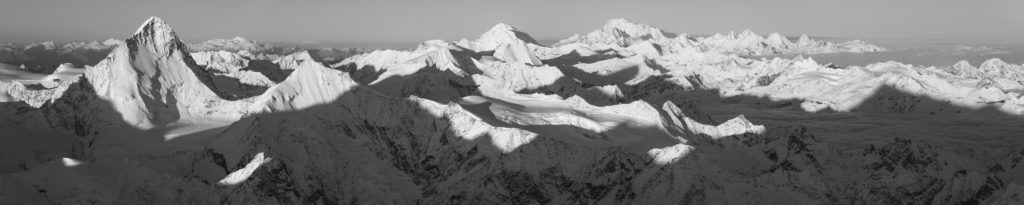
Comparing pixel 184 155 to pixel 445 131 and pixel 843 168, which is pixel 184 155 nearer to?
pixel 445 131

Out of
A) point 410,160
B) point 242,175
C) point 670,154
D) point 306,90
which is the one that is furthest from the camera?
point 306,90

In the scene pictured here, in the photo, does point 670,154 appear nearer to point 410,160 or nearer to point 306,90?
point 410,160

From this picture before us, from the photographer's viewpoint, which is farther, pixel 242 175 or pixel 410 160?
pixel 410 160

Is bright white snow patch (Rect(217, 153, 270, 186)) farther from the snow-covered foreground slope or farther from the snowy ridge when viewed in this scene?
the snowy ridge

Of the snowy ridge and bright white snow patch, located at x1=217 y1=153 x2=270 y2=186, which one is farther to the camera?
the snowy ridge

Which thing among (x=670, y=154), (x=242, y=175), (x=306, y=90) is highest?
(x=670, y=154)

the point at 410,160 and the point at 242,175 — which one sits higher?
the point at 242,175

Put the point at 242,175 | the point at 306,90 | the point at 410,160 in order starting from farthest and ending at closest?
the point at 306,90 < the point at 410,160 < the point at 242,175

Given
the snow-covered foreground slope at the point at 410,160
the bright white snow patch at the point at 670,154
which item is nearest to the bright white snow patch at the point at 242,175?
the snow-covered foreground slope at the point at 410,160

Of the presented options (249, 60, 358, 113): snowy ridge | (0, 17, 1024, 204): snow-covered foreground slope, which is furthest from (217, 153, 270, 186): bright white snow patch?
(249, 60, 358, 113): snowy ridge

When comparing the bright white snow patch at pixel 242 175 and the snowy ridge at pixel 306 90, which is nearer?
the bright white snow patch at pixel 242 175

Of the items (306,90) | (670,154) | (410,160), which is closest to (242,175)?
(410,160)

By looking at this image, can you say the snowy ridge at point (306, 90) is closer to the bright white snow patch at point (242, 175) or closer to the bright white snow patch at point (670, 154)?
the bright white snow patch at point (242, 175)
